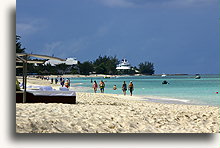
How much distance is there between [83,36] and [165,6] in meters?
1.78

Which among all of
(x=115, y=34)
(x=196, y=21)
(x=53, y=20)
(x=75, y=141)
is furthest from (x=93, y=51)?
(x=75, y=141)

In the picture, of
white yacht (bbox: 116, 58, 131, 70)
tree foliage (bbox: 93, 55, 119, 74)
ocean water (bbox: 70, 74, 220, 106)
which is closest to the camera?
ocean water (bbox: 70, 74, 220, 106)

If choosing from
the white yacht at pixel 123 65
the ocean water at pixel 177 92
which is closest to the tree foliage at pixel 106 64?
the white yacht at pixel 123 65

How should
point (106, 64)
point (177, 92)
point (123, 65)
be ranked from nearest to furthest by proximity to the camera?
point (177, 92) → point (106, 64) → point (123, 65)

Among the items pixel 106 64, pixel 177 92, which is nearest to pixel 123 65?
pixel 106 64

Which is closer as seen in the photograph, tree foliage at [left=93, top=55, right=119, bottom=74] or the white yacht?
tree foliage at [left=93, top=55, right=119, bottom=74]

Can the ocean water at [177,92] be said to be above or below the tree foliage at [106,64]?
below

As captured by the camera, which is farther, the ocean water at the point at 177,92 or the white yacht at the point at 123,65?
the white yacht at the point at 123,65

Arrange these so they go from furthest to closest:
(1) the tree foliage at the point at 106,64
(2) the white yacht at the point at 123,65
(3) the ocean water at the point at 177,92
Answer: (2) the white yacht at the point at 123,65, (1) the tree foliage at the point at 106,64, (3) the ocean water at the point at 177,92

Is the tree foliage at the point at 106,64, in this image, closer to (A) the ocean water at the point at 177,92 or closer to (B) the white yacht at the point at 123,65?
(B) the white yacht at the point at 123,65

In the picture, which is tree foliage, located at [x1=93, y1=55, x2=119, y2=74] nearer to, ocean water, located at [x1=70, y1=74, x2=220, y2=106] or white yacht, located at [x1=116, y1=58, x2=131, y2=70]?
white yacht, located at [x1=116, y1=58, x2=131, y2=70]

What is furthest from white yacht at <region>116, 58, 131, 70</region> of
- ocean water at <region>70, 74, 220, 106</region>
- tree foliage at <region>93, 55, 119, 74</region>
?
ocean water at <region>70, 74, 220, 106</region>

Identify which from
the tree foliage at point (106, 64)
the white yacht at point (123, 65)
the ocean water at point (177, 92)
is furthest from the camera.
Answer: the white yacht at point (123, 65)

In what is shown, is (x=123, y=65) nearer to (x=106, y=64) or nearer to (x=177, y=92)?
(x=106, y=64)
